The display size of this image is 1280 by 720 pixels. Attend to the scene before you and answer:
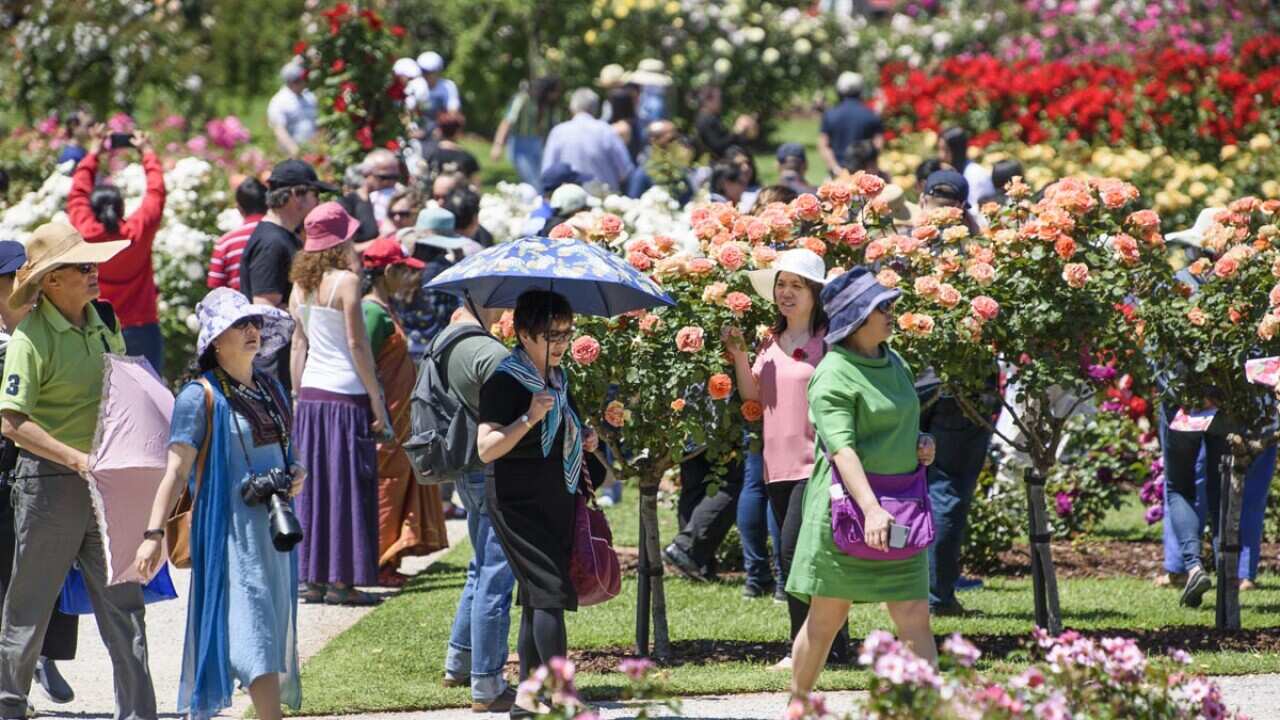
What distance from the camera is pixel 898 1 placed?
28.7m

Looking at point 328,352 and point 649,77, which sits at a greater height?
point 649,77

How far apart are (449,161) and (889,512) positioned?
788 cm

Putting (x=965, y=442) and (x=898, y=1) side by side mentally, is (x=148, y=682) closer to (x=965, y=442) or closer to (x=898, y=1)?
(x=965, y=442)

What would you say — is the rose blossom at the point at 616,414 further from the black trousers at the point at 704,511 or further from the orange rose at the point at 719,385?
the black trousers at the point at 704,511

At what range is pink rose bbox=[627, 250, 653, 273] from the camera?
7.53 m

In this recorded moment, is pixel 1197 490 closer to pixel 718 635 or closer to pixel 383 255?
pixel 718 635

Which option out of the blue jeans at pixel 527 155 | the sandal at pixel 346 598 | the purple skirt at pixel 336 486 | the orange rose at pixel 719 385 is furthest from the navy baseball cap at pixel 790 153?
the orange rose at pixel 719 385

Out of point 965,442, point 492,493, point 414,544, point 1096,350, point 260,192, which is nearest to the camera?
point 492,493

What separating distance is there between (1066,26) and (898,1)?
120 inches

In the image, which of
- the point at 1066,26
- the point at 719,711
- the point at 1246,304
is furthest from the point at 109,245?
the point at 1066,26

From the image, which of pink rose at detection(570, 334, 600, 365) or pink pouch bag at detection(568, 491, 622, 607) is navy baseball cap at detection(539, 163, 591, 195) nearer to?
pink rose at detection(570, 334, 600, 365)

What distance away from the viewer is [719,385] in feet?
23.6

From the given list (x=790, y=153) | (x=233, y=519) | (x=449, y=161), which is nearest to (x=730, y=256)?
(x=233, y=519)

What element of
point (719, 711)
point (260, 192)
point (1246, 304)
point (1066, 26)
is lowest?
point (719, 711)
